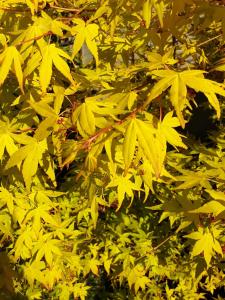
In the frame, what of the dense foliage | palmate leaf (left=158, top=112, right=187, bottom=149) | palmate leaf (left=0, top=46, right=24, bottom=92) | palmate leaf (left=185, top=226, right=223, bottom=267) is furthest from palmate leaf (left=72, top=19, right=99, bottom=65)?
palmate leaf (left=185, top=226, right=223, bottom=267)

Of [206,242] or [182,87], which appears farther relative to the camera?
[206,242]

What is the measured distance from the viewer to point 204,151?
82.7 inches

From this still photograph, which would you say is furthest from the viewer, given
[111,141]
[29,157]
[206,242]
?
[206,242]

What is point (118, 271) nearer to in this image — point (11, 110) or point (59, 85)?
point (11, 110)

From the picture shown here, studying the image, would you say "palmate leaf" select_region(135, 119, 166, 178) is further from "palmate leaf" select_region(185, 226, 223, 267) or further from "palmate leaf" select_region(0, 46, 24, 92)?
"palmate leaf" select_region(185, 226, 223, 267)

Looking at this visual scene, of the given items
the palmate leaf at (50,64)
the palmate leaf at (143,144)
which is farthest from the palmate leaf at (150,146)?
the palmate leaf at (50,64)

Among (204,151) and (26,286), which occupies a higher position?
(204,151)

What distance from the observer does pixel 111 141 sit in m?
1.15

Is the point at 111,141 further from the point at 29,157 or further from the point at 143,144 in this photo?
the point at 29,157

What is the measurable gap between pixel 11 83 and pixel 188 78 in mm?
932

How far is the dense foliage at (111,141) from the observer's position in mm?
1164

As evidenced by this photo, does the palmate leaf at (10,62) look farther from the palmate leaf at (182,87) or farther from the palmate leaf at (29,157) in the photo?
the palmate leaf at (182,87)

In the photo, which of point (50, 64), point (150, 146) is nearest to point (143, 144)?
point (150, 146)

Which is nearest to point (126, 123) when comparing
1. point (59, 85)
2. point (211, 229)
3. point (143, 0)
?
point (143, 0)
